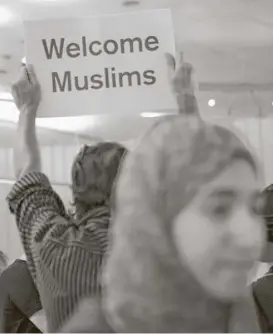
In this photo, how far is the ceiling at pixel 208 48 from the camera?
109cm

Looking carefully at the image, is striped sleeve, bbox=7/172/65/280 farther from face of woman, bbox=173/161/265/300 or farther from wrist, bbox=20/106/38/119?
face of woman, bbox=173/161/265/300

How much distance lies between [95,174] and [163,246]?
0.17 metres

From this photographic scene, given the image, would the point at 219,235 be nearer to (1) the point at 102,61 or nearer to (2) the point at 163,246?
(2) the point at 163,246

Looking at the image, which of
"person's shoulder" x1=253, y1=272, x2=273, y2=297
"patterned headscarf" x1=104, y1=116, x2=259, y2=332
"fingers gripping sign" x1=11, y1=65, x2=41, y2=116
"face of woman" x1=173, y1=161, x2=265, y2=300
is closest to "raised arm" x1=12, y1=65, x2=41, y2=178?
"fingers gripping sign" x1=11, y1=65, x2=41, y2=116

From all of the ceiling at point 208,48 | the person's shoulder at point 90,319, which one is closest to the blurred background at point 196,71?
the ceiling at point 208,48

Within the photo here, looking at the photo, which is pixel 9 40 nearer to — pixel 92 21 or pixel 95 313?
pixel 92 21

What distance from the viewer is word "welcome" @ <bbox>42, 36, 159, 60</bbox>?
1.11 metres

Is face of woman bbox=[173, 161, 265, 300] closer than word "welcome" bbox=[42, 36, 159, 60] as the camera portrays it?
Yes

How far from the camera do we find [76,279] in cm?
104

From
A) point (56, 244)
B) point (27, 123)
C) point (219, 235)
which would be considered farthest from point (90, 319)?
point (27, 123)

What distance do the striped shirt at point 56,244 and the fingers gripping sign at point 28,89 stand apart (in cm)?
12

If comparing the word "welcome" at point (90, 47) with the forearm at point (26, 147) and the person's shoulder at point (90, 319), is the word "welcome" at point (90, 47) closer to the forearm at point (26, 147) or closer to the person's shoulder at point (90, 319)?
the forearm at point (26, 147)

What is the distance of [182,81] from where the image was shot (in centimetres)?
111

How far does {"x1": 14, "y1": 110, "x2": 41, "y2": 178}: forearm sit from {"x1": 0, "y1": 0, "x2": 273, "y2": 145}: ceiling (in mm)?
23
